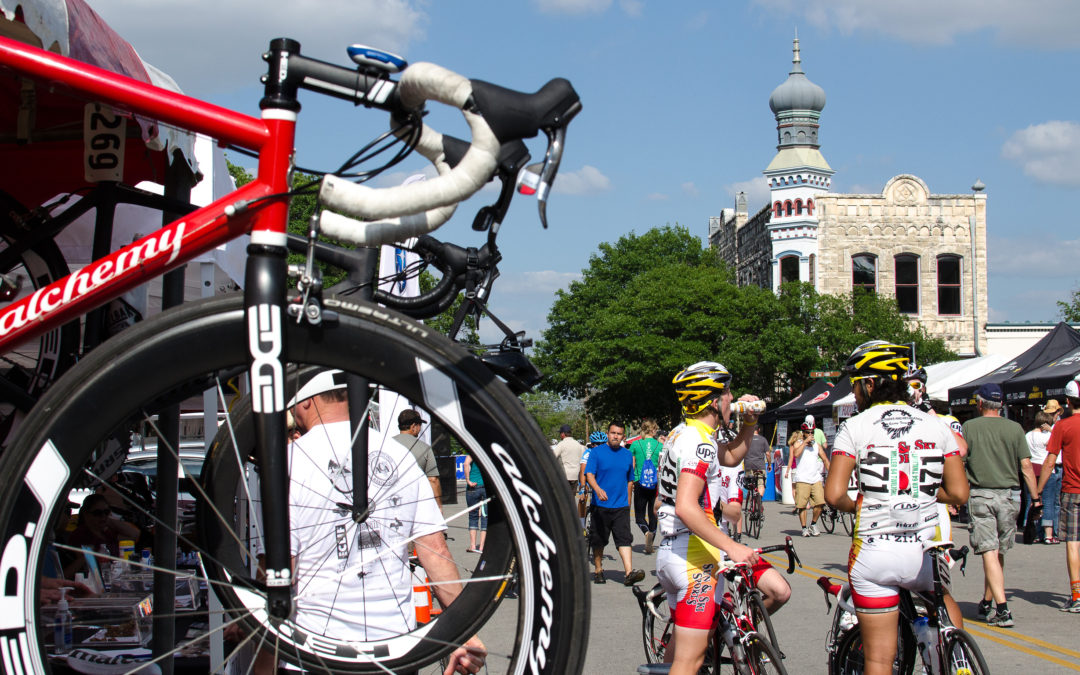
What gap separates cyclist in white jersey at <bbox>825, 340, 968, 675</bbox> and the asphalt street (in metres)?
2.52

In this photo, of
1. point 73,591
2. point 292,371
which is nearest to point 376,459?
point 292,371

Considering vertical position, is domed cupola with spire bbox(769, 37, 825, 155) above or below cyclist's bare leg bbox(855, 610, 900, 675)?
above

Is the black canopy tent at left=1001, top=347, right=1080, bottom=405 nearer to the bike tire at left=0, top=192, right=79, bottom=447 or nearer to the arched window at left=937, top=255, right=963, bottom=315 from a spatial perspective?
the bike tire at left=0, top=192, right=79, bottom=447

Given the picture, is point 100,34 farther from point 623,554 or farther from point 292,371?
point 623,554

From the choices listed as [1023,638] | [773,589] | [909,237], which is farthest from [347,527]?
[909,237]

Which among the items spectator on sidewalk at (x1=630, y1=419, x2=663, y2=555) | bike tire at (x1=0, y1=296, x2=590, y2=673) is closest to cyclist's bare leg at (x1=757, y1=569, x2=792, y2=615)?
bike tire at (x1=0, y1=296, x2=590, y2=673)

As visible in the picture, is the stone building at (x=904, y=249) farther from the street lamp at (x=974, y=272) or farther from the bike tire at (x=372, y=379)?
the bike tire at (x=372, y=379)

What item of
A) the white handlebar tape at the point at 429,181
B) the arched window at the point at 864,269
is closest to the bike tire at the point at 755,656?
the white handlebar tape at the point at 429,181

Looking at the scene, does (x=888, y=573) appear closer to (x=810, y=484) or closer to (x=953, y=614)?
(x=953, y=614)

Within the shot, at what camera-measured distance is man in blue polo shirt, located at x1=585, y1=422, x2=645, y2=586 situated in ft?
43.6

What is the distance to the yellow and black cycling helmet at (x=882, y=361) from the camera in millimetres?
5438

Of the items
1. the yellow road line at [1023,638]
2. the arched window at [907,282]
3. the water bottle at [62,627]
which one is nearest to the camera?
the water bottle at [62,627]

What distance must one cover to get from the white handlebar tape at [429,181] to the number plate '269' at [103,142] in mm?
2647

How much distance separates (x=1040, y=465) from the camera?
642 inches
